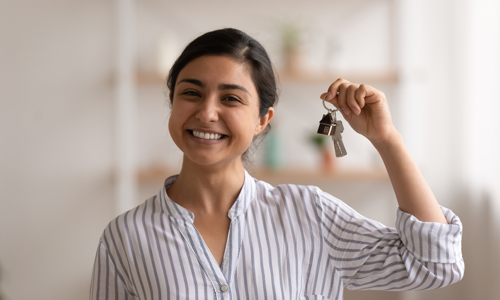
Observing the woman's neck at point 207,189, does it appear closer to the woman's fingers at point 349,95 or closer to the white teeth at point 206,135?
the white teeth at point 206,135

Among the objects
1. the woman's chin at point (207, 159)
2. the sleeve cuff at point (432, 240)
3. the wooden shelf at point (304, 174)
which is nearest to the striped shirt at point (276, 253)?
the sleeve cuff at point (432, 240)

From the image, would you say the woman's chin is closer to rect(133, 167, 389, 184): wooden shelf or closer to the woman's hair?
the woman's hair

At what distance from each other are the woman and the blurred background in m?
1.50


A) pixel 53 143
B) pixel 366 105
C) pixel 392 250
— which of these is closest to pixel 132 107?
pixel 53 143

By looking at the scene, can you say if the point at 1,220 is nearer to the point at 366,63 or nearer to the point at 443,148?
the point at 366,63

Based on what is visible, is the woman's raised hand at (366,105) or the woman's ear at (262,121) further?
the woman's ear at (262,121)

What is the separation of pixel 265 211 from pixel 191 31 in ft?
6.27

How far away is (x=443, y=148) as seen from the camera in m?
2.63

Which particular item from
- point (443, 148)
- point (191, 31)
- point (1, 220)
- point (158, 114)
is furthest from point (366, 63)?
point (1, 220)

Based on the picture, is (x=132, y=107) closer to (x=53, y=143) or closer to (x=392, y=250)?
(x=53, y=143)

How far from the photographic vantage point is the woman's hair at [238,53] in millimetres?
1031

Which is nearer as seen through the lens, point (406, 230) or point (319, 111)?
point (406, 230)

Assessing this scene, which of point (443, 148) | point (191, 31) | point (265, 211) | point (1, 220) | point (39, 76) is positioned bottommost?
point (1, 220)

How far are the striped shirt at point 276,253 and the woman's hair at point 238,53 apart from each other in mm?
235
